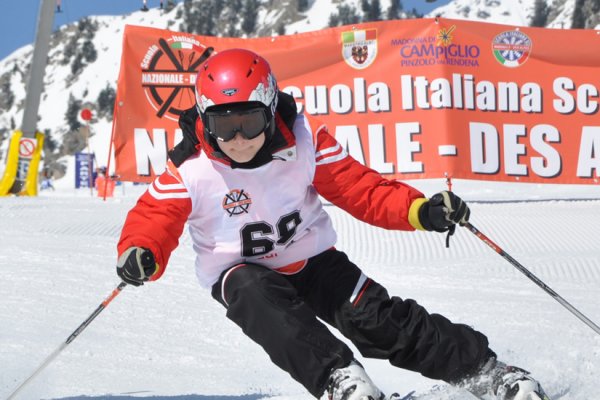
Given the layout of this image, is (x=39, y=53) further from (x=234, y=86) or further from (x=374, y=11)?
(x=374, y=11)

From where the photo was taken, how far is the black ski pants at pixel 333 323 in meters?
2.52

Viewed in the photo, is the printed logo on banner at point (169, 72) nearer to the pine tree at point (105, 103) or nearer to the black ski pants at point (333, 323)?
the black ski pants at point (333, 323)

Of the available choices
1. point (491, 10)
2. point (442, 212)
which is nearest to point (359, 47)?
point (442, 212)

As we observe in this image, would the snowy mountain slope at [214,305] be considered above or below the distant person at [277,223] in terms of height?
below

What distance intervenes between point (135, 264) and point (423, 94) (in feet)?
23.7

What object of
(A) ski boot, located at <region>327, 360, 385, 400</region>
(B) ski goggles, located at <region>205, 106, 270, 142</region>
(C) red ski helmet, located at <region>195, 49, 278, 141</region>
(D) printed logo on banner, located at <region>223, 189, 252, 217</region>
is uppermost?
(C) red ski helmet, located at <region>195, 49, 278, 141</region>

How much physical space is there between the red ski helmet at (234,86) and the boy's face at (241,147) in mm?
86

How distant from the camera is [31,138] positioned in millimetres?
11586

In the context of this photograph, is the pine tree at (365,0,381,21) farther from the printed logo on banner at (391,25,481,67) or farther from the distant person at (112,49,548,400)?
the distant person at (112,49,548,400)

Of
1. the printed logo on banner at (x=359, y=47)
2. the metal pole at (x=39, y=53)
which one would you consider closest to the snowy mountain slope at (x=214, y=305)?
the printed logo on banner at (x=359, y=47)

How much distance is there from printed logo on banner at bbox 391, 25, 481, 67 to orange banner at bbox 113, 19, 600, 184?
0.01 metres

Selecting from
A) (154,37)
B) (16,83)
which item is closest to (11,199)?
(154,37)

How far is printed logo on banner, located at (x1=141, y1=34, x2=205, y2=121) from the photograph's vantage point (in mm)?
9570

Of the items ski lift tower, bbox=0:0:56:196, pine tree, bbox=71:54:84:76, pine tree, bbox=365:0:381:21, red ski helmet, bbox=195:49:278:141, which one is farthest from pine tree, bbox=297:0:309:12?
red ski helmet, bbox=195:49:278:141
